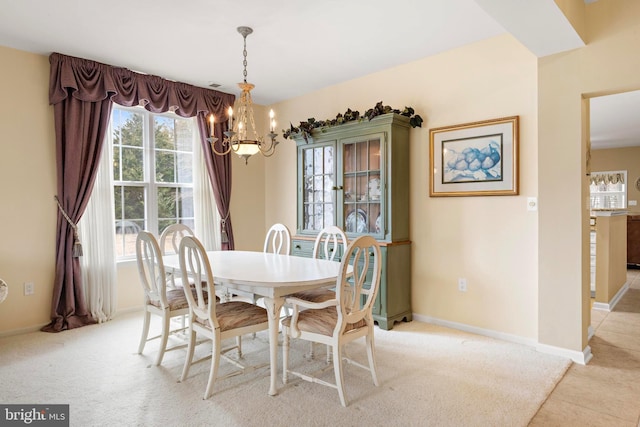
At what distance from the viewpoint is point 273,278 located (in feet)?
7.95

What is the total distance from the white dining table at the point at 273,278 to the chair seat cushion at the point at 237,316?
13 cm

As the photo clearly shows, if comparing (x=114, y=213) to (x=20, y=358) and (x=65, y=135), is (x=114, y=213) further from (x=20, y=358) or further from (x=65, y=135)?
(x=20, y=358)

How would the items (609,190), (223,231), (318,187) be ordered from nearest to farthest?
1. (318,187)
2. (223,231)
3. (609,190)

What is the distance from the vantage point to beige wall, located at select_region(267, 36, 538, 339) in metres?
3.14

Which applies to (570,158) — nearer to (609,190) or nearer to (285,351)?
(285,351)

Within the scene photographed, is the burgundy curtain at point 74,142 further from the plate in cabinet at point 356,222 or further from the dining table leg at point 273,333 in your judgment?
the plate in cabinet at point 356,222

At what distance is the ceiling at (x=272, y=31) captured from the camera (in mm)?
2689

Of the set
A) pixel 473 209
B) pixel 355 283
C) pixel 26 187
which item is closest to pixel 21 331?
pixel 26 187

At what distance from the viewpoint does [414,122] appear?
3.68 m

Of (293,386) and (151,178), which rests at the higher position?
(151,178)

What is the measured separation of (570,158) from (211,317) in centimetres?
269

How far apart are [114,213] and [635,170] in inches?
385

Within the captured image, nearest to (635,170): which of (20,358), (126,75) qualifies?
(126,75)

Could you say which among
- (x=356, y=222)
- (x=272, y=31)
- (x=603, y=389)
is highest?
(x=272, y=31)
